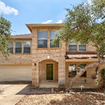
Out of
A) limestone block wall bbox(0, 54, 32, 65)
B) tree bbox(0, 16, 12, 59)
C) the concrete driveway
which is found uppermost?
tree bbox(0, 16, 12, 59)

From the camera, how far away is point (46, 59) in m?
10.2

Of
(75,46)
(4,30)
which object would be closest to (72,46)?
(75,46)

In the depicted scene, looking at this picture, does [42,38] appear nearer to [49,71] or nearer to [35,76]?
[35,76]

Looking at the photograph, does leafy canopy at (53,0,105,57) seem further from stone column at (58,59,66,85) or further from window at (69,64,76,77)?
window at (69,64,76,77)

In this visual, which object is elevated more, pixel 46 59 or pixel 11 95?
pixel 46 59

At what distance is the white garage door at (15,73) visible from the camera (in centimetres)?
1392

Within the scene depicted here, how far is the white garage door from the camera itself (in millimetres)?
13922

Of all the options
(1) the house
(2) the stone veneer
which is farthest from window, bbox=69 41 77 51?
(2) the stone veneer

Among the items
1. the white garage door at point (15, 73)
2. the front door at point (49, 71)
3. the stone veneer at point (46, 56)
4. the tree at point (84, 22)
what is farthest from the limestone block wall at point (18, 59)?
the tree at point (84, 22)

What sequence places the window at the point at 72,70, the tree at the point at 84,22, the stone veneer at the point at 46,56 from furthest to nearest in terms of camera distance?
the window at the point at 72,70
the stone veneer at the point at 46,56
the tree at the point at 84,22

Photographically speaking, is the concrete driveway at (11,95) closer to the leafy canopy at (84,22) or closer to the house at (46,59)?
the house at (46,59)

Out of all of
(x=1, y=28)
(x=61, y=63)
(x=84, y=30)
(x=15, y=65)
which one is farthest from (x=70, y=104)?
(x=15, y=65)

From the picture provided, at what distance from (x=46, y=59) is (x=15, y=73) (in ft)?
22.0

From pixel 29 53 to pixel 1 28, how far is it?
524cm
